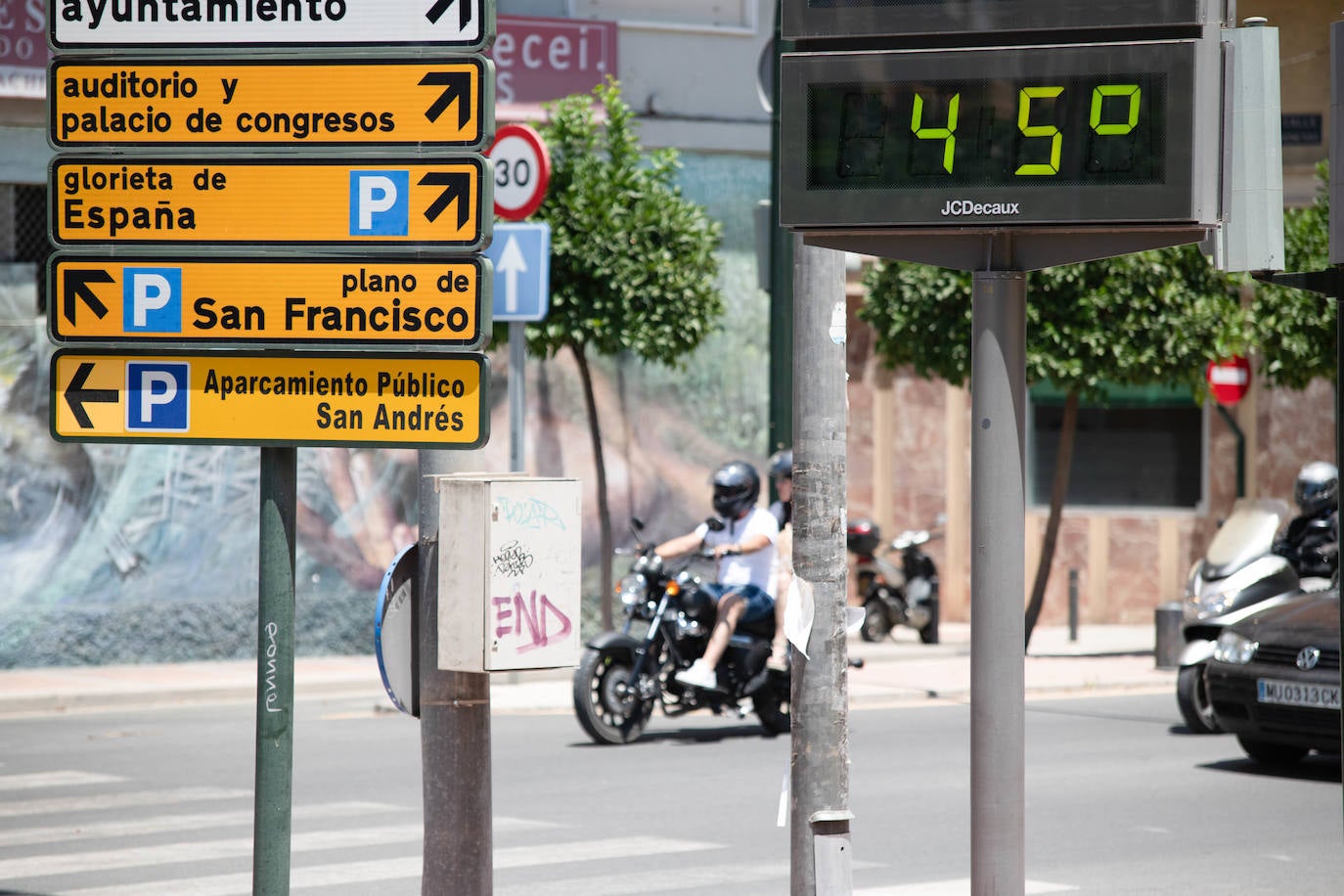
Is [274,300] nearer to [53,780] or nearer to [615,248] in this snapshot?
[53,780]

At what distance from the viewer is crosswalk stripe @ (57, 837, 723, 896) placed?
310 inches

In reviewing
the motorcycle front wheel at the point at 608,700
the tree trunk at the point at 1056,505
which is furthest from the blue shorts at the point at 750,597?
the tree trunk at the point at 1056,505

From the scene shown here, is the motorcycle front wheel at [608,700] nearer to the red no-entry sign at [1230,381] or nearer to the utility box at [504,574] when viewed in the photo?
the utility box at [504,574]

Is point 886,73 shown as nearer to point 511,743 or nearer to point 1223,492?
point 511,743

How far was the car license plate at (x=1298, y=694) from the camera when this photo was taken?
→ 10789 millimetres

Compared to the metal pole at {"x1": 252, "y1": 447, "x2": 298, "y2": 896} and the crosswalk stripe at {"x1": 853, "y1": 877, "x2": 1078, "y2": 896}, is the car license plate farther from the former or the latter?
the metal pole at {"x1": 252, "y1": 447, "x2": 298, "y2": 896}

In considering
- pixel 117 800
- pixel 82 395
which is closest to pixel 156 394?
pixel 82 395

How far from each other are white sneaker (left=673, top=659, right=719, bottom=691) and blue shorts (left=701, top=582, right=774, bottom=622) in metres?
0.45

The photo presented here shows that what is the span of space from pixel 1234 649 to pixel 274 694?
8.01 m

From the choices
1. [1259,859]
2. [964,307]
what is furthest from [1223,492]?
[1259,859]

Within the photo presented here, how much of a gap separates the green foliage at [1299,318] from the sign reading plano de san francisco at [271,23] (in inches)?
596

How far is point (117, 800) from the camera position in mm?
10148

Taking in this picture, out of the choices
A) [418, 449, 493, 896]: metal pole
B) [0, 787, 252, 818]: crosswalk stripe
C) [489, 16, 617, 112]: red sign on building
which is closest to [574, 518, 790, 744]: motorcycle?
[0, 787, 252, 818]: crosswalk stripe

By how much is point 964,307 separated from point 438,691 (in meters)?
13.5
